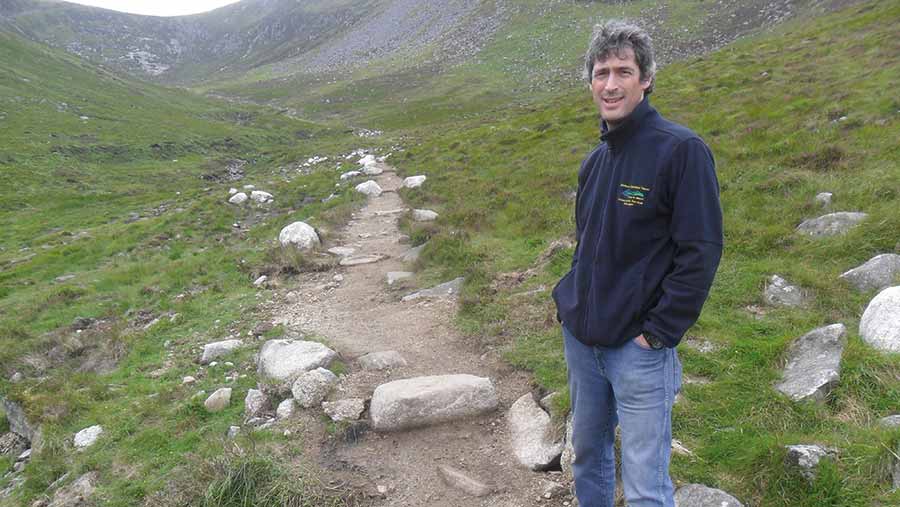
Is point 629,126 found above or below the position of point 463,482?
above

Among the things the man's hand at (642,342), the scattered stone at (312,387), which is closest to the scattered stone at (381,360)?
the scattered stone at (312,387)

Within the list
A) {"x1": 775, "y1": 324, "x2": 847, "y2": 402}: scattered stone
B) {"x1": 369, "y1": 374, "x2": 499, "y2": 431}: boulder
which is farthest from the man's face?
{"x1": 369, "y1": 374, "x2": 499, "y2": 431}: boulder

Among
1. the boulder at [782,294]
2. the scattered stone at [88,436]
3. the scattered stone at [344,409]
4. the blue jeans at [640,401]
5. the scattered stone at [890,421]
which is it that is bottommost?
the scattered stone at [88,436]

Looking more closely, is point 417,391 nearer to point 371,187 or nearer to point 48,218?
point 371,187

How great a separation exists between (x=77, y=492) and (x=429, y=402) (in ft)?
14.7

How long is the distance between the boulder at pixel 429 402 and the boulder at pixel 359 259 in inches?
290

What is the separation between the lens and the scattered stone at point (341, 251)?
49.2 ft

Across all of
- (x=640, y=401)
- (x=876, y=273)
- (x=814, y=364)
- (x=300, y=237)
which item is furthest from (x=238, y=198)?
(x=640, y=401)

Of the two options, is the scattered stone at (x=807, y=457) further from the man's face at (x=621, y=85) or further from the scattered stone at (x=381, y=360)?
the scattered stone at (x=381, y=360)

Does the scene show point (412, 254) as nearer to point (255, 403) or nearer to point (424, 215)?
point (424, 215)

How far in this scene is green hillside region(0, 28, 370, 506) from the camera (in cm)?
724

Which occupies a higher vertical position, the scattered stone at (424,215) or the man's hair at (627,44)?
the man's hair at (627,44)

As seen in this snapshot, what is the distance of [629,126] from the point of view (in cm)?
339

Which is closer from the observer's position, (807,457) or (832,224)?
(807,457)
